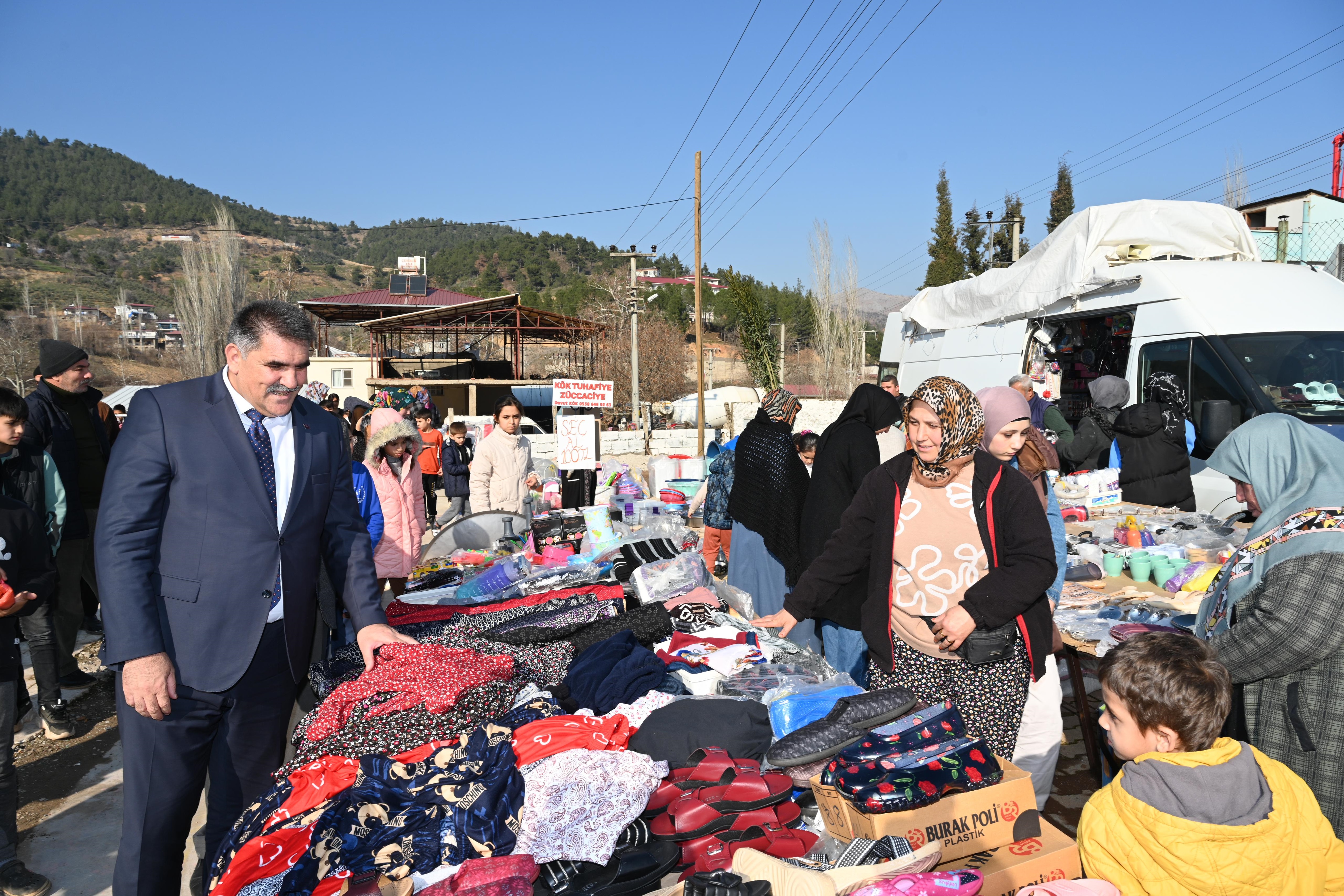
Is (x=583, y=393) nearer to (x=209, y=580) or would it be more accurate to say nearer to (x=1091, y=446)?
(x=1091, y=446)

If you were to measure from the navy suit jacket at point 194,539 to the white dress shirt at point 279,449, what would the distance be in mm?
22

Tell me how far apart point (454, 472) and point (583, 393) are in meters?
2.13

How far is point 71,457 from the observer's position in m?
5.05

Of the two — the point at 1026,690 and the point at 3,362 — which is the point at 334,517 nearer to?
the point at 1026,690

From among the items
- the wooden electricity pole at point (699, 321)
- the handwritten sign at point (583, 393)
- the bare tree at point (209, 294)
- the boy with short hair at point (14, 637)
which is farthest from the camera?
the bare tree at point (209, 294)

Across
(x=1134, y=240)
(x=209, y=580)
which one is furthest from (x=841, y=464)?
(x=1134, y=240)

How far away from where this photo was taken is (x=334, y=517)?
103 inches

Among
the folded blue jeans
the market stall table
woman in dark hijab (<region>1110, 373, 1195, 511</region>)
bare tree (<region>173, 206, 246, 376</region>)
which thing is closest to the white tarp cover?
woman in dark hijab (<region>1110, 373, 1195, 511</region>)

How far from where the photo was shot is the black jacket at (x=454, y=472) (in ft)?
33.0

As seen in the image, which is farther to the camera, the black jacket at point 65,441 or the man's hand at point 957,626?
the black jacket at point 65,441

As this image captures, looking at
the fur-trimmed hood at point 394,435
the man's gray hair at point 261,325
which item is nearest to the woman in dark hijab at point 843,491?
the fur-trimmed hood at point 394,435

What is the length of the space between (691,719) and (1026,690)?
4.06 feet

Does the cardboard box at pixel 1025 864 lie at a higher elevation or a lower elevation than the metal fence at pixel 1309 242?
lower

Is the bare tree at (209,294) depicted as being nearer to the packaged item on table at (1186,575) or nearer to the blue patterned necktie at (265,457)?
the blue patterned necktie at (265,457)
